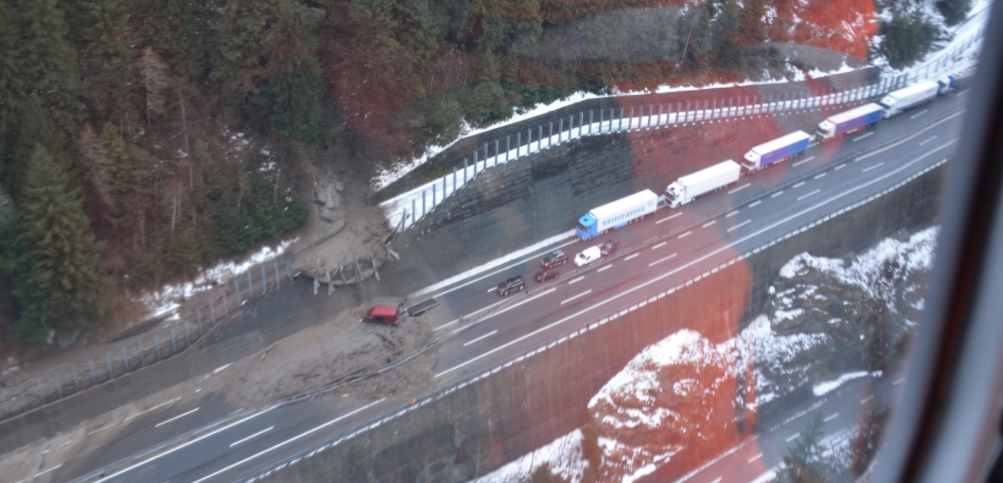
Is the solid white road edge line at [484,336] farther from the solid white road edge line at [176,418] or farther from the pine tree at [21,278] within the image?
the pine tree at [21,278]

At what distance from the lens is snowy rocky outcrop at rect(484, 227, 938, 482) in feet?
16.2

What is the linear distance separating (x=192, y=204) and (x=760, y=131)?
5.89 meters

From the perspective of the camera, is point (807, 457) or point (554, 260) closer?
point (807, 457)

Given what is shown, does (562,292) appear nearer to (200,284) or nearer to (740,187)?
(740,187)

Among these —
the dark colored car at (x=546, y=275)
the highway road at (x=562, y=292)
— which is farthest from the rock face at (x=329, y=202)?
the dark colored car at (x=546, y=275)

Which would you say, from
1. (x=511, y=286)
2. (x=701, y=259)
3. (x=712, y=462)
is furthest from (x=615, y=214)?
(x=712, y=462)

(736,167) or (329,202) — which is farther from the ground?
(329,202)

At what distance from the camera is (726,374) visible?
5.48 meters

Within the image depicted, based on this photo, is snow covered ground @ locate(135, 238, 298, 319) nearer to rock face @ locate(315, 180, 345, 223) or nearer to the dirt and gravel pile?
rock face @ locate(315, 180, 345, 223)

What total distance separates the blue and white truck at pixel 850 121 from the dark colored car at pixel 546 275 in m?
3.56

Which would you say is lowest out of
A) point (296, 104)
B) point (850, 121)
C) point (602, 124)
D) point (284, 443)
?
point (284, 443)

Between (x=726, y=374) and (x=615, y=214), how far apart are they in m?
2.07

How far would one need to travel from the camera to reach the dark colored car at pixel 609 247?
6773 millimetres

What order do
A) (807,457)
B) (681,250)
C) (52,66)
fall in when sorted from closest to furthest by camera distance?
(807,457)
(52,66)
(681,250)
